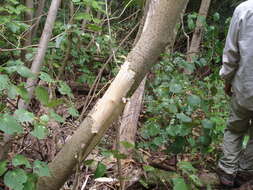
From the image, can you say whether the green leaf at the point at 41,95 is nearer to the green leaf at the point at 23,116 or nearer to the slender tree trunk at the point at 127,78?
the green leaf at the point at 23,116

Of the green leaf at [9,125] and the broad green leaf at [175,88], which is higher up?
the broad green leaf at [175,88]

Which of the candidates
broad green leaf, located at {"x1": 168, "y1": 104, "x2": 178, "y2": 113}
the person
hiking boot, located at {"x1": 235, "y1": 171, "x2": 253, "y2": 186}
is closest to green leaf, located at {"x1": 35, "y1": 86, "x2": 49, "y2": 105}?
broad green leaf, located at {"x1": 168, "y1": 104, "x2": 178, "y2": 113}

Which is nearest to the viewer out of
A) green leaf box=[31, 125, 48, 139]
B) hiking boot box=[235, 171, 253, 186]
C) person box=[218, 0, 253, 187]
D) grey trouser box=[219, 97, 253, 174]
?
green leaf box=[31, 125, 48, 139]

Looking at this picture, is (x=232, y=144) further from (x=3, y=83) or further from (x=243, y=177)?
(x=3, y=83)

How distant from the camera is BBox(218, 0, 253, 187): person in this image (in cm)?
229

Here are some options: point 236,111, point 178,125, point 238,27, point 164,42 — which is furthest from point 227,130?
point 164,42

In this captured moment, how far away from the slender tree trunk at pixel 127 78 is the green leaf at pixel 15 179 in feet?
0.63

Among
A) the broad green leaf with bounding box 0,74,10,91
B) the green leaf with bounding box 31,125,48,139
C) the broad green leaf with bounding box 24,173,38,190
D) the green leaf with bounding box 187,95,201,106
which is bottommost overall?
the broad green leaf with bounding box 24,173,38,190

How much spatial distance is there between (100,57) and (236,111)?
311 centimetres

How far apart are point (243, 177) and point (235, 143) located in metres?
0.35

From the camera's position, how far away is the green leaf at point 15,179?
1.52m

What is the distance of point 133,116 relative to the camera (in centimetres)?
315

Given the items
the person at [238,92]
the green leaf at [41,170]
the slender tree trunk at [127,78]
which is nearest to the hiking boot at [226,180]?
the person at [238,92]

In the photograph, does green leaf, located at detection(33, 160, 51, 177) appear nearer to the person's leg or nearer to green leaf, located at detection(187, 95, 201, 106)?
green leaf, located at detection(187, 95, 201, 106)
